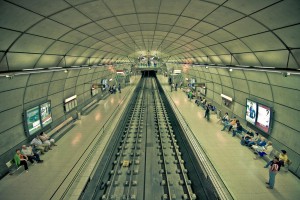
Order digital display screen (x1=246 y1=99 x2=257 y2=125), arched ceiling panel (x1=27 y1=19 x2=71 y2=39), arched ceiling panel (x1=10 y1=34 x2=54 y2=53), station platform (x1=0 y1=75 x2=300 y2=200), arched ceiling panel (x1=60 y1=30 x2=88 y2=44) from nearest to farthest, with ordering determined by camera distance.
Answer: arched ceiling panel (x1=27 y1=19 x2=71 y2=39)
arched ceiling panel (x1=10 y1=34 x2=54 y2=53)
station platform (x1=0 y1=75 x2=300 y2=200)
arched ceiling panel (x1=60 y1=30 x2=88 y2=44)
digital display screen (x1=246 y1=99 x2=257 y2=125)

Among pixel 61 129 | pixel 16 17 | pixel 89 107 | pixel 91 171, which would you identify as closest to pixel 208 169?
pixel 91 171

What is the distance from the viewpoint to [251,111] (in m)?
10.8

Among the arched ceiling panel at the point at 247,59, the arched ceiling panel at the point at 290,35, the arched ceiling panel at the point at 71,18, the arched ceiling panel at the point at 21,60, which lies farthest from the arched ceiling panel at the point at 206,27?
the arched ceiling panel at the point at 21,60

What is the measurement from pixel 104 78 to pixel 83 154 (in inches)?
690

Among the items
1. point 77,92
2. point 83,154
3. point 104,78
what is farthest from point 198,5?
point 104,78

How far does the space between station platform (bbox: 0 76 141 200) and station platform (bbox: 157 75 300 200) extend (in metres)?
5.80

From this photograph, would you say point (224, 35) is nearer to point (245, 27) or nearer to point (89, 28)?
point (245, 27)

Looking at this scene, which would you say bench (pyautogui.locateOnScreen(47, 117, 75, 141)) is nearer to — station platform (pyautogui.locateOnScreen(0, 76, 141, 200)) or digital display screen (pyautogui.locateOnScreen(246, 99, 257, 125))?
station platform (pyautogui.locateOnScreen(0, 76, 141, 200))

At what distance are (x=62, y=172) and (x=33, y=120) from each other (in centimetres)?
390

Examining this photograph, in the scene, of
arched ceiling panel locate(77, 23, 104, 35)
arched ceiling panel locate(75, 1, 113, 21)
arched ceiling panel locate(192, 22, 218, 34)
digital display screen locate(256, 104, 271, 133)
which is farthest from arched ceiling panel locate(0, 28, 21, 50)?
digital display screen locate(256, 104, 271, 133)

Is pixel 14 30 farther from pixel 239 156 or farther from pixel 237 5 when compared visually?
pixel 239 156

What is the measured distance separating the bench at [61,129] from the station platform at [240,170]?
9.20m

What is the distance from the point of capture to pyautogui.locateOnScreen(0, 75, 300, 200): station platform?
21.5 feet

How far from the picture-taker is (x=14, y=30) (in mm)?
5367
